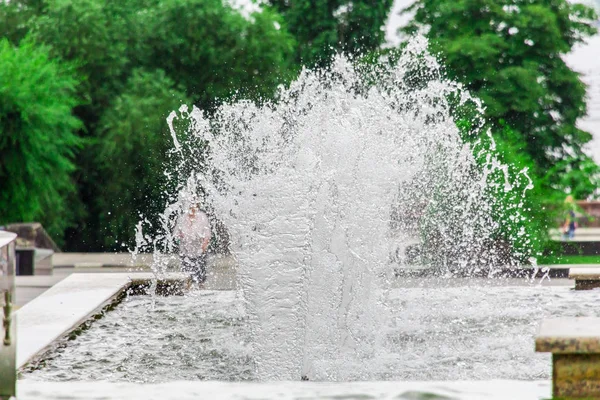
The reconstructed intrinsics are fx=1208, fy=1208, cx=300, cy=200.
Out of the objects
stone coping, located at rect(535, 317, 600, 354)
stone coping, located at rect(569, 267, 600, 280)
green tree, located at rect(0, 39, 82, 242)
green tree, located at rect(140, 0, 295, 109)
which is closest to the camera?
stone coping, located at rect(535, 317, 600, 354)

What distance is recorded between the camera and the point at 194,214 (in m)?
15.2

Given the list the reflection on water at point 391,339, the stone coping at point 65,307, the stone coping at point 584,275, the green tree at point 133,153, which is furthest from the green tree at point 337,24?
the reflection on water at point 391,339

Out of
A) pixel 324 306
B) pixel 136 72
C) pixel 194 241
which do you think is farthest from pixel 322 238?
pixel 136 72

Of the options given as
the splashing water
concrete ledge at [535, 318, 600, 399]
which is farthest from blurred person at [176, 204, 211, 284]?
concrete ledge at [535, 318, 600, 399]

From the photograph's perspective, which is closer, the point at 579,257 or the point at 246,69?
the point at 579,257

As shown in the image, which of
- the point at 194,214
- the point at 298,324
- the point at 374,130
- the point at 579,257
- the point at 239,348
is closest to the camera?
the point at 298,324

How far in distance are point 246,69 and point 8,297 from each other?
26.1m

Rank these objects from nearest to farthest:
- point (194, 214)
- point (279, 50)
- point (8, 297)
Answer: point (8, 297)
point (194, 214)
point (279, 50)

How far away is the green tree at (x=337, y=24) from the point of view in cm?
3822

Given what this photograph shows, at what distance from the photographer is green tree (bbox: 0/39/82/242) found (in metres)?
25.0

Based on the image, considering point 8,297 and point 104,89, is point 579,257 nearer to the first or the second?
point 104,89

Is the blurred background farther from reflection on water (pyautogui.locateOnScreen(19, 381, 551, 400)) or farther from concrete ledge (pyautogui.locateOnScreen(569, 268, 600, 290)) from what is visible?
reflection on water (pyautogui.locateOnScreen(19, 381, 551, 400))

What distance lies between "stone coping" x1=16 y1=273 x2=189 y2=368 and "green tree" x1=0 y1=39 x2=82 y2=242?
11.9 m

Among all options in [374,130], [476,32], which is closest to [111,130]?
[476,32]
